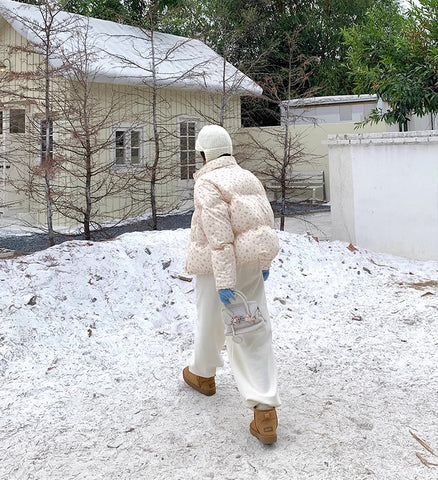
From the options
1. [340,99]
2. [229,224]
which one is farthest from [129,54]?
[229,224]

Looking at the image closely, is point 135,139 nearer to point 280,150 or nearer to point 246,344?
point 280,150

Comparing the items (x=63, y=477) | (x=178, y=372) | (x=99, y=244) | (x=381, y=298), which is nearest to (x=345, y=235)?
(x=381, y=298)

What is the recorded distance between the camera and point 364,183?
27.7 feet

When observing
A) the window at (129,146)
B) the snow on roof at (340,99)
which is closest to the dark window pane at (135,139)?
the window at (129,146)

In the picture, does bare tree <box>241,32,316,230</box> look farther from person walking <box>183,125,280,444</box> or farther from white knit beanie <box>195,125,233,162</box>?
person walking <box>183,125,280,444</box>

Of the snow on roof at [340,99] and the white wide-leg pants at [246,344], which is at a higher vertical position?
the snow on roof at [340,99]

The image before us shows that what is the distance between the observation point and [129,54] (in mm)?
12367

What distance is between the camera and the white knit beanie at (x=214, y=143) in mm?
3590

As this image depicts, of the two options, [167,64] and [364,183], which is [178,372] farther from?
[167,64]

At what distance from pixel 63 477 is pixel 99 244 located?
3657 millimetres

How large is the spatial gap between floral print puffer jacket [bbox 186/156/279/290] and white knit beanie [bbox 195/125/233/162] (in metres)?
0.10

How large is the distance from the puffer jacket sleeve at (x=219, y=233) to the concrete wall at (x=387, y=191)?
542 cm

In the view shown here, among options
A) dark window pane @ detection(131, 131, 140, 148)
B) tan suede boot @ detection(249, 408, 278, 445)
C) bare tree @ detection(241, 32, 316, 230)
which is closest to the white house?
dark window pane @ detection(131, 131, 140, 148)

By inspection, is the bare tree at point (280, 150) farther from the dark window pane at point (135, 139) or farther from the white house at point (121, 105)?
the dark window pane at point (135, 139)
